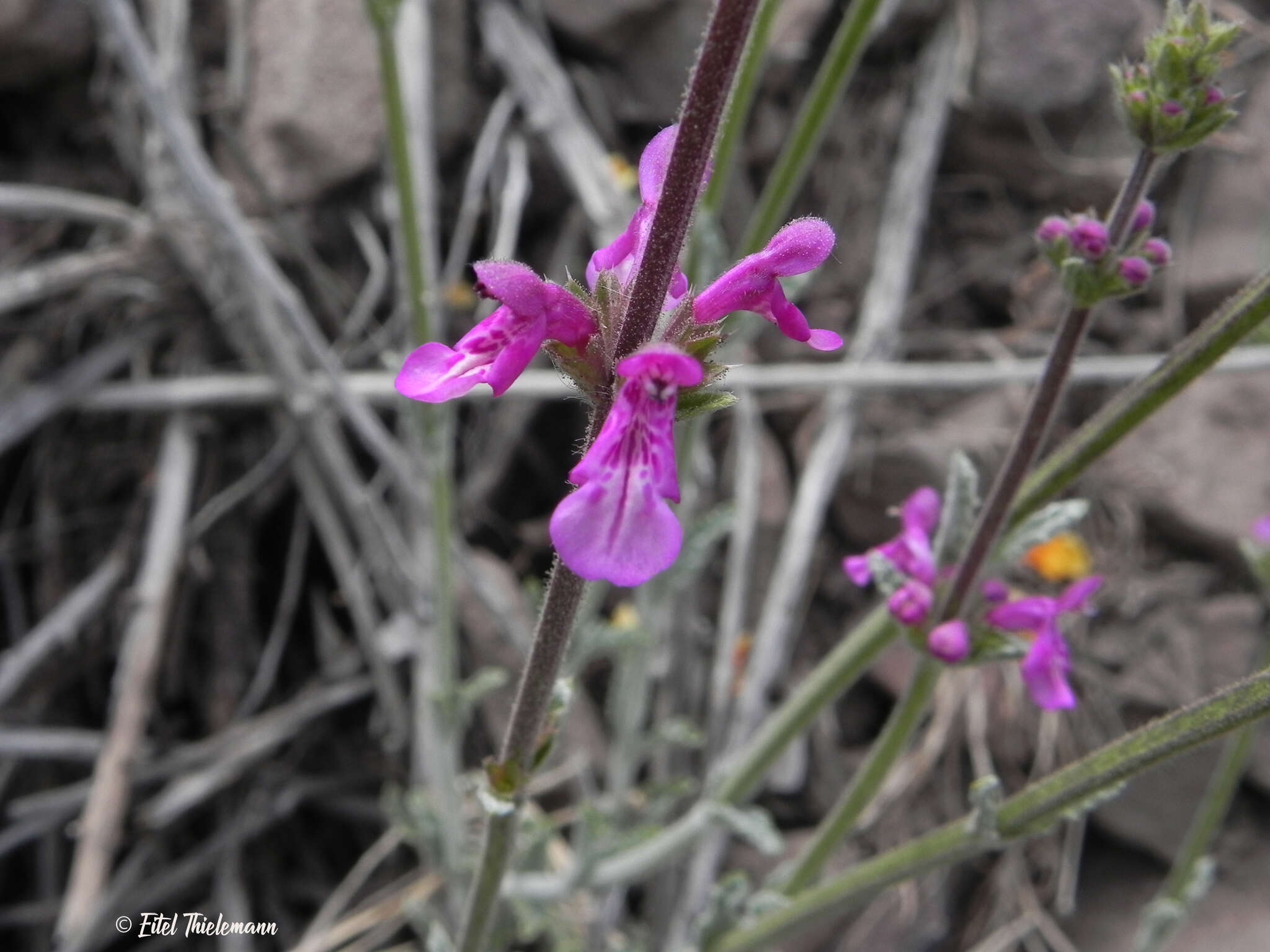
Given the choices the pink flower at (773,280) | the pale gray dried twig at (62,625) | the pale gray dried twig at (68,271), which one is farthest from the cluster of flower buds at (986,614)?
the pale gray dried twig at (68,271)

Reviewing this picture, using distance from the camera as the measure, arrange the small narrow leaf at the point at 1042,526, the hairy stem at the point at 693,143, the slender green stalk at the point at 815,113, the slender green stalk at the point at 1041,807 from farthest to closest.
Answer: the slender green stalk at the point at 815,113
the small narrow leaf at the point at 1042,526
the slender green stalk at the point at 1041,807
the hairy stem at the point at 693,143

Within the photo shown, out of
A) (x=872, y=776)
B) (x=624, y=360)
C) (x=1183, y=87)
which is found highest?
(x=1183, y=87)

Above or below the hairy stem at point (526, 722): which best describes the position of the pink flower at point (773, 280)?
above

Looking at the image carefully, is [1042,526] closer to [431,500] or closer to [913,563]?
[913,563]

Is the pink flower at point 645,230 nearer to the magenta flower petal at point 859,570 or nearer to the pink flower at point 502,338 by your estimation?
the pink flower at point 502,338

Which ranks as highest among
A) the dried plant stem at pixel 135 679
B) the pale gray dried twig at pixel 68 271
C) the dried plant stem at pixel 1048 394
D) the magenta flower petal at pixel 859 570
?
the dried plant stem at pixel 1048 394

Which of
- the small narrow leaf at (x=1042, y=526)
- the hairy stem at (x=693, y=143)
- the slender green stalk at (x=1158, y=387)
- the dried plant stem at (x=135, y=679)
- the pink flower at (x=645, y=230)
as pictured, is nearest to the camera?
the hairy stem at (x=693, y=143)

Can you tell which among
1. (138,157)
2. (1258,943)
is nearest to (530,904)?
(1258,943)

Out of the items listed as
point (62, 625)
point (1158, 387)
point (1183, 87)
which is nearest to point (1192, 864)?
point (1158, 387)
